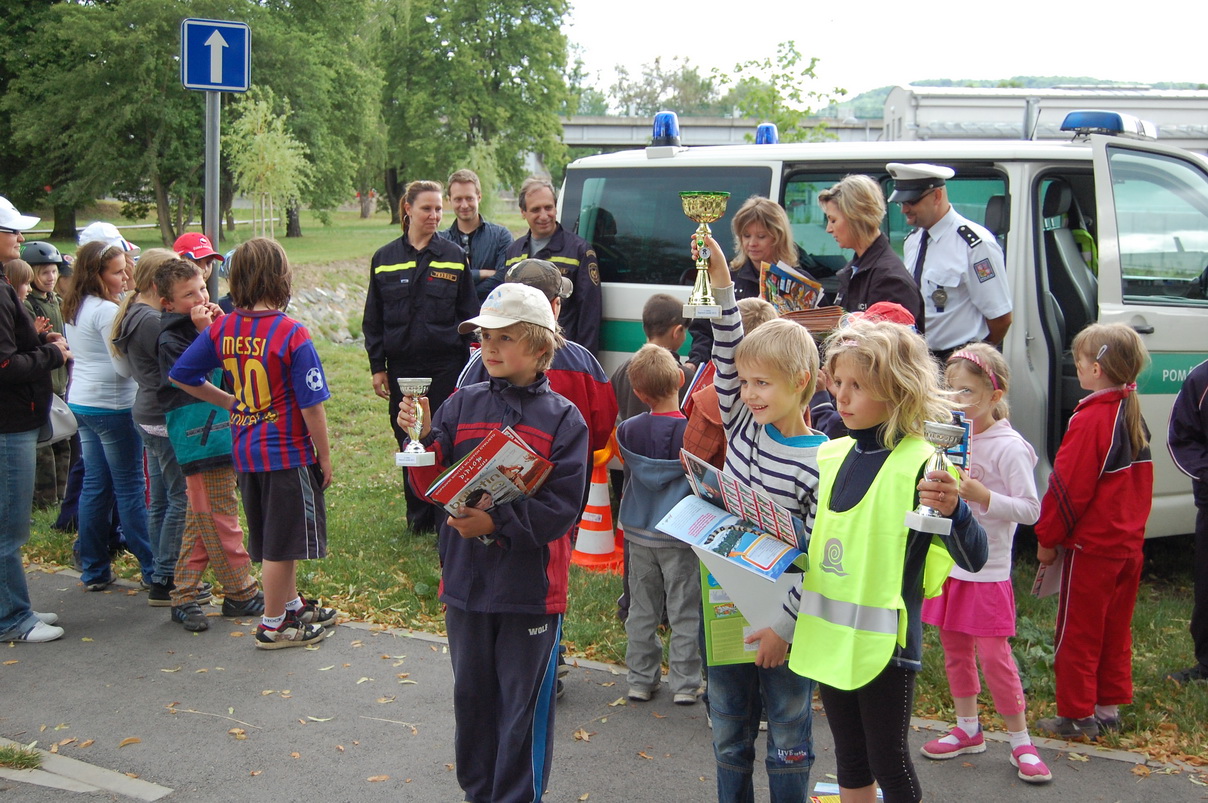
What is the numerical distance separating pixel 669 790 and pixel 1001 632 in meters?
1.40

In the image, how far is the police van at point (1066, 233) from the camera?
561 centimetres

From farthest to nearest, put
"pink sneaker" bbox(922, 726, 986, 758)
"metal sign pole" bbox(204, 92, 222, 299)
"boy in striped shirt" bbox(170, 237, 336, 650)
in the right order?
"metal sign pole" bbox(204, 92, 222, 299)
"boy in striped shirt" bbox(170, 237, 336, 650)
"pink sneaker" bbox(922, 726, 986, 758)

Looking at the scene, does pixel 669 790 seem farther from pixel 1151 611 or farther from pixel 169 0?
pixel 169 0

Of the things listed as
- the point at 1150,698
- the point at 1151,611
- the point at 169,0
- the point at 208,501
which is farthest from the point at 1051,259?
the point at 169,0

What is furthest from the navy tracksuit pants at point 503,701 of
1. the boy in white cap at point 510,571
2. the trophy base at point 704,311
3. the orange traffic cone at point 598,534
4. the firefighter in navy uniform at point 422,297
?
the firefighter in navy uniform at point 422,297

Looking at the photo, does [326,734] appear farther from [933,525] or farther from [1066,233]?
[1066,233]

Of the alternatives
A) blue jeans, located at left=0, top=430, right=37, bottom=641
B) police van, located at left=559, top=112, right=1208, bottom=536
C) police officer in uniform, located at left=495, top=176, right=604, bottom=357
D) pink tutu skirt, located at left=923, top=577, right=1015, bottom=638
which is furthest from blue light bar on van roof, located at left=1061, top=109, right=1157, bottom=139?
blue jeans, located at left=0, top=430, right=37, bottom=641

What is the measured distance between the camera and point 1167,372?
222 inches

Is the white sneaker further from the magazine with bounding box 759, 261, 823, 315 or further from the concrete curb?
the magazine with bounding box 759, 261, 823, 315

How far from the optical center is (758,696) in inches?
134

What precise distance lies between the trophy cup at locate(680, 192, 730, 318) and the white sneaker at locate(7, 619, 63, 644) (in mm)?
3935

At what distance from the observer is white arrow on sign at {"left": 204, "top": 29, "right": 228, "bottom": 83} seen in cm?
673

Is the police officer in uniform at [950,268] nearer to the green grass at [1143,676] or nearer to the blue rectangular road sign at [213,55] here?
the green grass at [1143,676]

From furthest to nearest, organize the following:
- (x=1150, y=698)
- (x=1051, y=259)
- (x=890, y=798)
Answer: (x=1051, y=259) → (x=1150, y=698) → (x=890, y=798)
